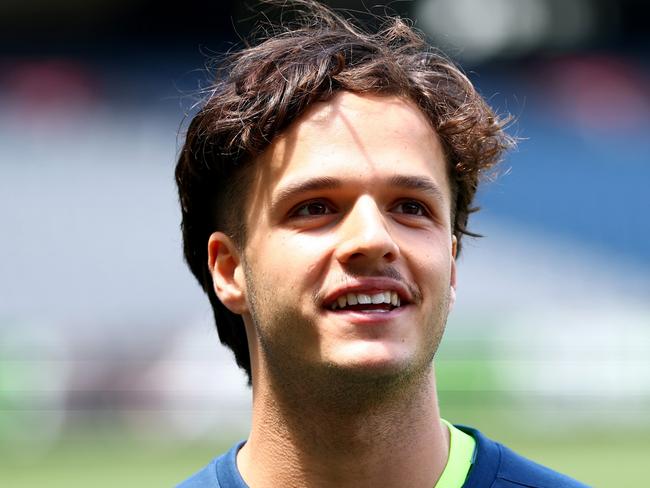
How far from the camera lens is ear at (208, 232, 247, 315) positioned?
2.85 meters

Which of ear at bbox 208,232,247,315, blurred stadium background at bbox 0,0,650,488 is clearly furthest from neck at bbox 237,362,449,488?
blurred stadium background at bbox 0,0,650,488

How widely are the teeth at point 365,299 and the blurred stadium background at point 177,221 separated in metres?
11.0

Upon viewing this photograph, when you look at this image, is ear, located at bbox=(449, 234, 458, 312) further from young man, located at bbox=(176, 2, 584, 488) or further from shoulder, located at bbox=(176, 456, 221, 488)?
shoulder, located at bbox=(176, 456, 221, 488)

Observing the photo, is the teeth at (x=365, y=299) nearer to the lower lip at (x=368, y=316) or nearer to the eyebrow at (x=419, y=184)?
the lower lip at (x=368, y=316)

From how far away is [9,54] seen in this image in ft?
59.9

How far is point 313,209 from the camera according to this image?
104 inches

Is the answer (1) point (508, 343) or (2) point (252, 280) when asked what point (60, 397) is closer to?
(1) point (508, 343)

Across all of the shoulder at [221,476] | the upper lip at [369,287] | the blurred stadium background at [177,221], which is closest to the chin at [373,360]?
the upper lip at [369,287]

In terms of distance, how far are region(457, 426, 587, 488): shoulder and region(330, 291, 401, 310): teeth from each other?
45 cm

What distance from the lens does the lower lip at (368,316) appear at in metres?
2.45

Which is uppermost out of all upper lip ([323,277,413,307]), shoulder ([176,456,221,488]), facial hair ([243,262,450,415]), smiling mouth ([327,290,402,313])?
upper lip ([323,277,413,307])

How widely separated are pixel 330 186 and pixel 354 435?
1.82 feet

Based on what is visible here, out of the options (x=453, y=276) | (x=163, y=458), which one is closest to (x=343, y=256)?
(x=453, y=276)

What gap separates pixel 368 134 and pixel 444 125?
27 centimetres
